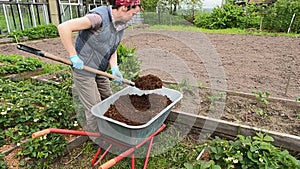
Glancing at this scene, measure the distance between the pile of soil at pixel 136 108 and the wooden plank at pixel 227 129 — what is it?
57cm

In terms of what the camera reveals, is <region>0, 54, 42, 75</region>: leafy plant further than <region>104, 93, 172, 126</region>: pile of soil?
Yes

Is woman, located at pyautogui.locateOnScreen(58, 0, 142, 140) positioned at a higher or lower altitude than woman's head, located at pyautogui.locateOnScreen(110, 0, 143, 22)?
lower

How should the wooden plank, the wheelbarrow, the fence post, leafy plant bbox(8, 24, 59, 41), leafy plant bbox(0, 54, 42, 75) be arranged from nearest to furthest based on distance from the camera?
1. the wheelbarrow
2. the wooden plank
3. leafy plant bbox(0, 54, 42, 75)
4. leafy plant bbox(8, 24, 59, 41)
5. the fence post

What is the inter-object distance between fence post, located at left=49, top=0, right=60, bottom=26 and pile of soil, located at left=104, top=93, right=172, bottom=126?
949cm

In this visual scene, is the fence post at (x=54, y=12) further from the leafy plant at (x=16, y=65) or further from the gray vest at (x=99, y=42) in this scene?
the gray vest at (x=99, y=42)

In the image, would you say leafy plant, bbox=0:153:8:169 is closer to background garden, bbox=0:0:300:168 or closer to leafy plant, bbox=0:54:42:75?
background garden, bbox=0:0:300:168

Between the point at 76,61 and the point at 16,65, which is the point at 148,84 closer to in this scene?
the point at 76,61

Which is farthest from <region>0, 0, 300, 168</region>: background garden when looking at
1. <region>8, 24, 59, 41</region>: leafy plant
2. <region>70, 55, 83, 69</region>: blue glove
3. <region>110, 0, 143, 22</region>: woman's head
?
<region>8, 24, 59, 41</region>: leafy plant

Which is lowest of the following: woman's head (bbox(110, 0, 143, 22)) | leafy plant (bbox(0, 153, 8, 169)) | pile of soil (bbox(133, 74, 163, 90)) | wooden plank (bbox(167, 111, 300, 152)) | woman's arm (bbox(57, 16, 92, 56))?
leafy plant (bbox(0, 153, 8, 169))

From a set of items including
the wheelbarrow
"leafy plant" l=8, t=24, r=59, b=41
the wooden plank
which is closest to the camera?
the wheelbarrow

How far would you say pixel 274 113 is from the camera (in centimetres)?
264

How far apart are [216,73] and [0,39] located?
7.19 metres

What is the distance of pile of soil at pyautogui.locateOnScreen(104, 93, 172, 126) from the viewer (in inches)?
69.4

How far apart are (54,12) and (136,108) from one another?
969 centimetres
